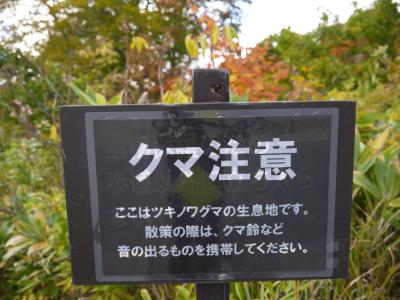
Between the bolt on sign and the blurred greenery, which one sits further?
the blurred greenery

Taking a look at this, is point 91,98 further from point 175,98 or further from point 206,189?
point 206,189

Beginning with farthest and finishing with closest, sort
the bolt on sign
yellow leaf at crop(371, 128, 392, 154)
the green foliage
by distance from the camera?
the green foliage
yellow leaf at crop(371, 128, 392, 154)
the bolt on sign

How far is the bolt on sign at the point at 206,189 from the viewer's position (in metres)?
1.17

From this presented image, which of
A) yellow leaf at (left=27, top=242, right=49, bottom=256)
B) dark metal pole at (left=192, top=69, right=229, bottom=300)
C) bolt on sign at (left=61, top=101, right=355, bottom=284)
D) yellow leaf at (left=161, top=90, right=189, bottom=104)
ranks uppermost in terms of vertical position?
dark metal pole at (left=192, top=69, right=229, bottom=300)

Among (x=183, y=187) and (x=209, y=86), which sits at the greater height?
(x=209, y=86)

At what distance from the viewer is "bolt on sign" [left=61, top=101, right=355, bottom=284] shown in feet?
3.85

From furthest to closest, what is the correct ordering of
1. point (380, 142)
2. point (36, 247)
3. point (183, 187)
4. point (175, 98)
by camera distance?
1. point (175, 98)
2. point (36, 247)
3. point (380, 142)
4. point (183, 187)

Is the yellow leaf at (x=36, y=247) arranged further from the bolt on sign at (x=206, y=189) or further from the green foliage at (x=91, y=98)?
the bolt on sign at (x=206, y=189)

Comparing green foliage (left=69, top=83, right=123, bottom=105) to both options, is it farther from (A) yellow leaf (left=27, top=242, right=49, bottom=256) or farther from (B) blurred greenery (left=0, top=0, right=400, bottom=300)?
(A) yellow leaf (left=27, top=242, right=49, bottom=256)

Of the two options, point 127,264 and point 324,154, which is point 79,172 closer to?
point 127,264

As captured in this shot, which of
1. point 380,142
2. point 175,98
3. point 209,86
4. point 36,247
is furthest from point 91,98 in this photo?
point 380,142

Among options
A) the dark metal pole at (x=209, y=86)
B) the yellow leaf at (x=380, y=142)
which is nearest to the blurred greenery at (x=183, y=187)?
the yellow leaf at (x=380, y=142)

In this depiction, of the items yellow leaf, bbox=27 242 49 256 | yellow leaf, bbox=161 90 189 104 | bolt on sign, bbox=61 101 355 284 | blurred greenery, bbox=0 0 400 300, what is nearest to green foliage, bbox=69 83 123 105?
blurred greenery, bbox=0 0 400 300

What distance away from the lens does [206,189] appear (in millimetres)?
1189
